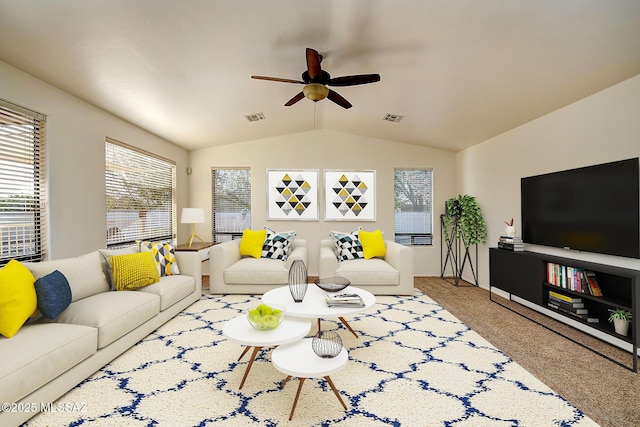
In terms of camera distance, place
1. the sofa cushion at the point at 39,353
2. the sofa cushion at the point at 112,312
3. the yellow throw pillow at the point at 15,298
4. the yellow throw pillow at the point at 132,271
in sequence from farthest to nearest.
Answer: the yellow throw pillow at the point at 132,271, the sofa cushion at the point at 112,312, the yellow throw pillow at the point at 15,298, the sofa cushion at the point at 39,353

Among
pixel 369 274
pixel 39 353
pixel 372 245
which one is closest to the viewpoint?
pixel 39 353

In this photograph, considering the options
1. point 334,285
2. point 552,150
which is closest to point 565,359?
point 334,285

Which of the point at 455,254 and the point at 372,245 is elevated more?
the point at 372,245

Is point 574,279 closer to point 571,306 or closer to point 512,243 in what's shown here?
point 571,306

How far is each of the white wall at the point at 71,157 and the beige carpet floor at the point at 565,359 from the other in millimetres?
4227

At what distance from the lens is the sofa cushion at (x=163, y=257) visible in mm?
3217

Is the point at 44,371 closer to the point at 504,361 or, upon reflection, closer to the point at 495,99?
the point at 504,361

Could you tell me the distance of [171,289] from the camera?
2967mm

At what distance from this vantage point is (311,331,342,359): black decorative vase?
5.43ft

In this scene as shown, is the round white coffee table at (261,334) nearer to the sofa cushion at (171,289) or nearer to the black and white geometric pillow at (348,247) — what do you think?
the sofa cushion at (171,289)

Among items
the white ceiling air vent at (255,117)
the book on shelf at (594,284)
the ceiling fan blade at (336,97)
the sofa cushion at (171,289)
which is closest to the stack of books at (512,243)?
the book on shelf at (594,284)

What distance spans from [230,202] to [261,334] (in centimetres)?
404

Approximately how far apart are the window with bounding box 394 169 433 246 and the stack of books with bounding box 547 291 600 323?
8.44ft

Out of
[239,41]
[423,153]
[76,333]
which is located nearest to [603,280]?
[423,153]
